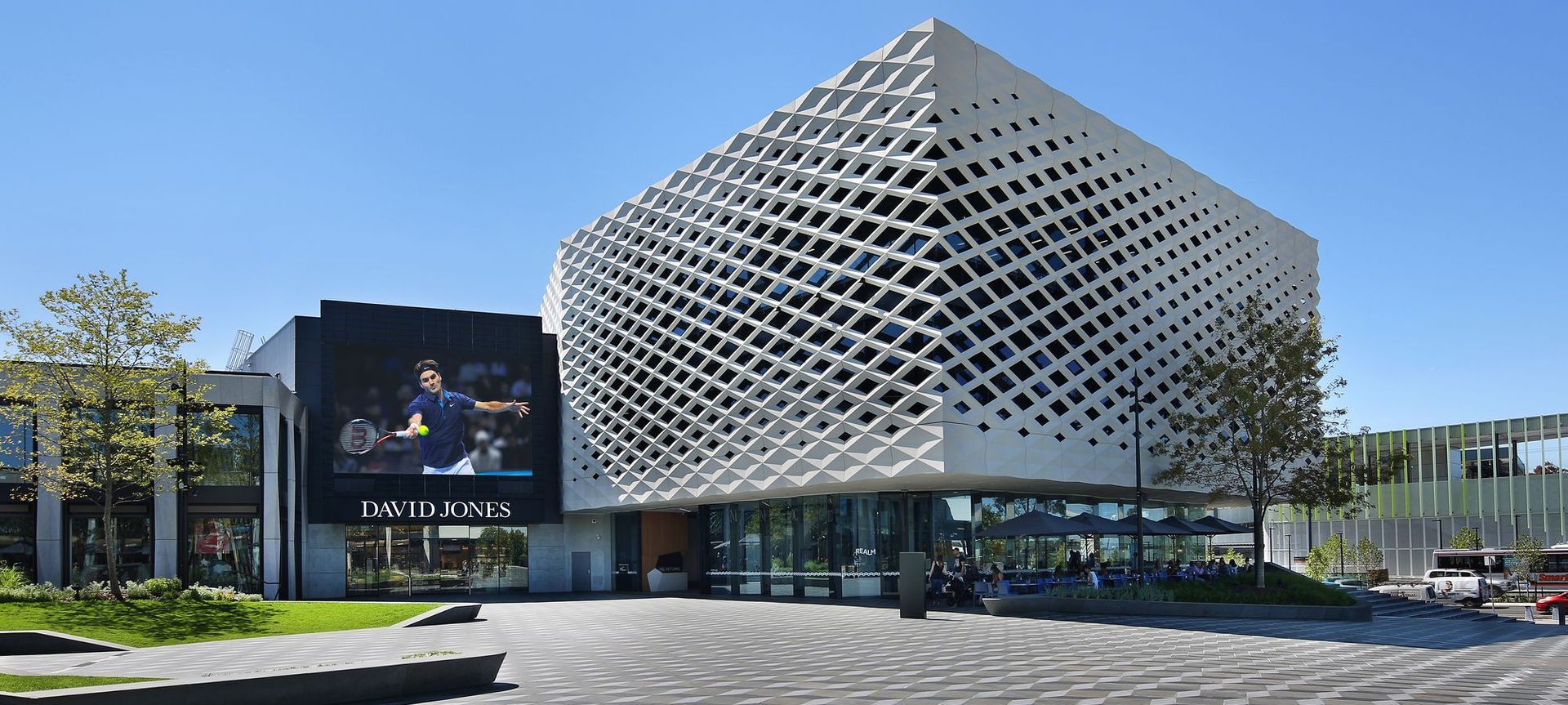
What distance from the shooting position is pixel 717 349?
42.0 meters

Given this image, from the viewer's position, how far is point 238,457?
4156cm

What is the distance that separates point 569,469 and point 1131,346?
24.0 metres

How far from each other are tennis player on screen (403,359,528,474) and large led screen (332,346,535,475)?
34 millimetres

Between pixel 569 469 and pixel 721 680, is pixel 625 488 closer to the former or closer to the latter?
pixel 569 469

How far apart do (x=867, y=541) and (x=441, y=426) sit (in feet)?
66.1

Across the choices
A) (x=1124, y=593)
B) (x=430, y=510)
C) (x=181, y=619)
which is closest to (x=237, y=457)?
(x=430, y=510)

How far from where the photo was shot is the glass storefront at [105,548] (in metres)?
38.4

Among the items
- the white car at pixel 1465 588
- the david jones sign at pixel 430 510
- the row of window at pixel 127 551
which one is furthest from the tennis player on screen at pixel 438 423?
the white car at pixel 1465 588

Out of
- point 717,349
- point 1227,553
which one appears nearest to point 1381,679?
point 717,349

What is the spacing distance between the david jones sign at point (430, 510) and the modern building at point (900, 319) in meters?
4.60

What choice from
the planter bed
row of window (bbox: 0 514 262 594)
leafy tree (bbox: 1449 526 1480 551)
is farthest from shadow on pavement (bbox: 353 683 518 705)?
leafy tree (bbox: 1449 526 1480 551)

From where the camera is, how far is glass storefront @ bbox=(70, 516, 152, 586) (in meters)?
38.4

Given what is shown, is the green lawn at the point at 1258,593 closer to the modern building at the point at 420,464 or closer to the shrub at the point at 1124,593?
the shrub at the point at 1124,593

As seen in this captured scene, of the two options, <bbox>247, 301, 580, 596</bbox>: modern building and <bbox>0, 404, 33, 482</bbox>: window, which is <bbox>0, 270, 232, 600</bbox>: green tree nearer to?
<bbox>0, 404, 33, 482</bbox>: window
